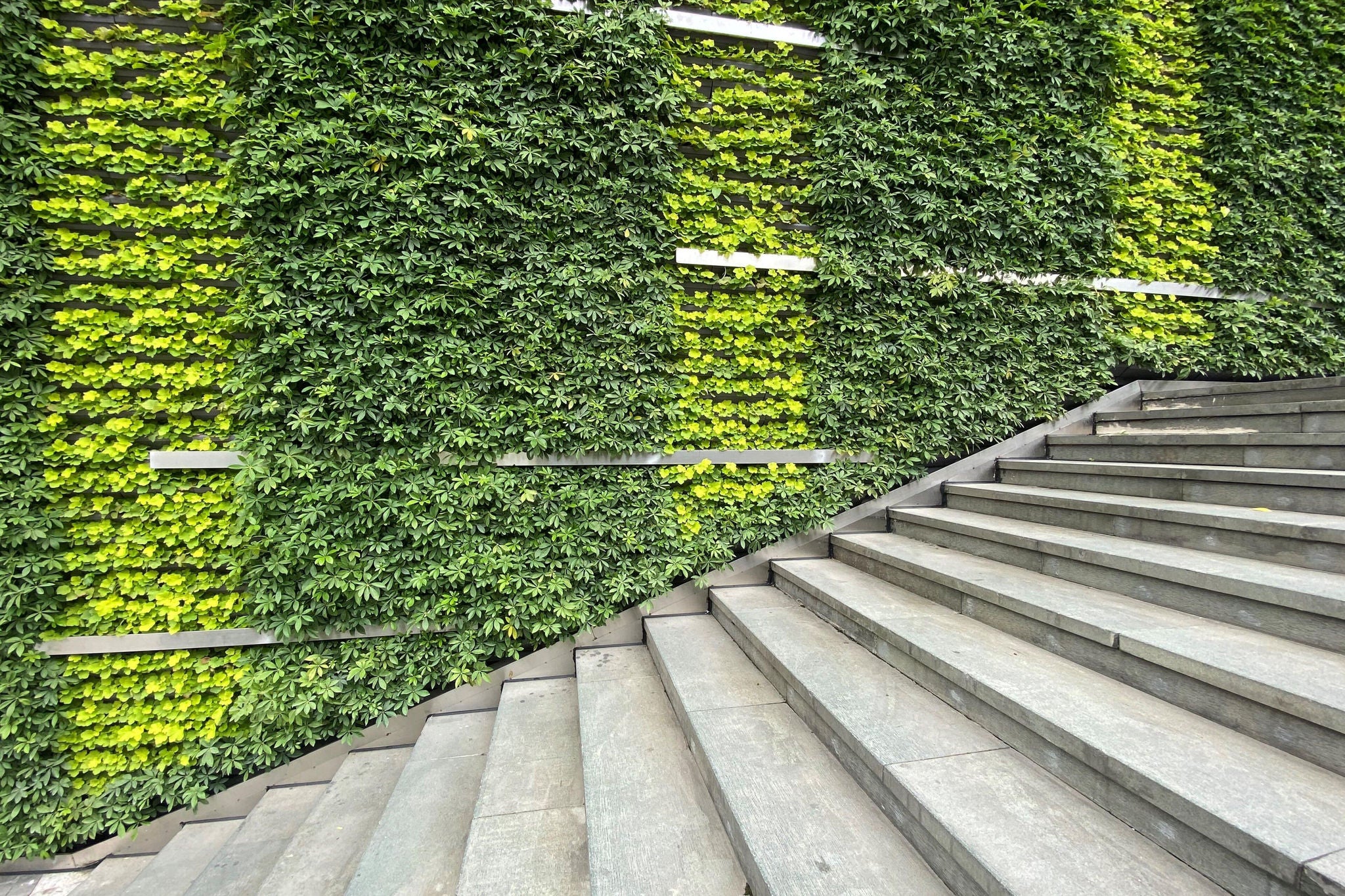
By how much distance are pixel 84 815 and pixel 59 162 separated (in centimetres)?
384

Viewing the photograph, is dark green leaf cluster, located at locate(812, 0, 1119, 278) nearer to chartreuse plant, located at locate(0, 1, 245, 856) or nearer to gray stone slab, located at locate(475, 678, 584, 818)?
gray stone slab, located at locate(475, 678, 584, 818)

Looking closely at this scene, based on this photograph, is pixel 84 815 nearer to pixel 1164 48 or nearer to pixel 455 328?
pixel 455 328

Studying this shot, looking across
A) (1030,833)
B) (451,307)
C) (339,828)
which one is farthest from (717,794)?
(451,307)

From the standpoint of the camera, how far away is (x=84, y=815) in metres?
3.00

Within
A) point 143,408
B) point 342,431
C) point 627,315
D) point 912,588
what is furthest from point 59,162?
point 912,588

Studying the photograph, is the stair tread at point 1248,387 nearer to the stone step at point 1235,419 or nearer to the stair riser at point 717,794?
the stone step at point 1235,419

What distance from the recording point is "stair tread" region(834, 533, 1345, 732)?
57.9 inches

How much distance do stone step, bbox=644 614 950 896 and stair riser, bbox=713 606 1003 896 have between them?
3 centimetres

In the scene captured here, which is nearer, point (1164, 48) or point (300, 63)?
point (300, 63)

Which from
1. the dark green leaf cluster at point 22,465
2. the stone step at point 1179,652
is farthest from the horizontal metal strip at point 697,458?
the dark green leaf cluster at point 22,465

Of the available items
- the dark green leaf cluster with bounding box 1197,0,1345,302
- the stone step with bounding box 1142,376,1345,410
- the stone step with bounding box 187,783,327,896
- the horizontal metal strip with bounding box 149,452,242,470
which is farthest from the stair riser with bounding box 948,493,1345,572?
the horizontal metal strip with bounding box 149,452,242,470

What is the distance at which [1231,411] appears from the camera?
333 centimetres

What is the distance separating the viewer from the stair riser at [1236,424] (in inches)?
113

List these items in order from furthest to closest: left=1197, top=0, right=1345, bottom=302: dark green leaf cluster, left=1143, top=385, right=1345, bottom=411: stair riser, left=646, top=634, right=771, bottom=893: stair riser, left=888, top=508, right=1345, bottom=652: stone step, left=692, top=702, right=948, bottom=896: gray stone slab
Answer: left=1197, top=0, right=1345, bottom=302: dark green leaf cluster < left=1143, top=385, right=1345, bottom=411: stair riser < left=888, top=508, right=1345, bottom=652: stone step < left=646, top=634, right=771, bottom=893: stair riser < left=692, top=702, right=948, bottom=896: gray stone slab
